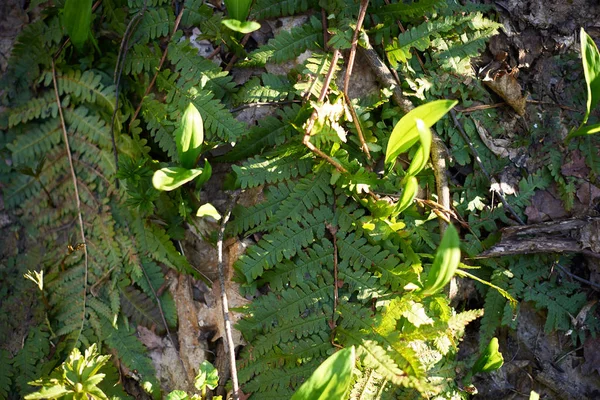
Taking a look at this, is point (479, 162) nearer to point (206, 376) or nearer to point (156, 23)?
point (206, 376)

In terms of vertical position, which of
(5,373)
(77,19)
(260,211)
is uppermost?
→ (77,19)

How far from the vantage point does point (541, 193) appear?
93.3 inches

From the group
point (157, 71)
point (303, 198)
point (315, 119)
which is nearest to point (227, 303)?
point (303, 198)

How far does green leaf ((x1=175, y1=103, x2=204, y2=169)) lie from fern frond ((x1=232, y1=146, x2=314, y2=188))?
0.67ft

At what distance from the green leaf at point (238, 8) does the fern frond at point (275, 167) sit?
57cm

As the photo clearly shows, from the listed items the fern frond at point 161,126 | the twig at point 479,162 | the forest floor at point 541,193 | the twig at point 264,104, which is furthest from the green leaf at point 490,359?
the fern frond at point 161,126

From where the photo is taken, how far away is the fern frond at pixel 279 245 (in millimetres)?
2102

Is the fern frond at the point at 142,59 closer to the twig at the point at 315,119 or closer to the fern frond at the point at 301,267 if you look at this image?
the twig at the point at 315,119

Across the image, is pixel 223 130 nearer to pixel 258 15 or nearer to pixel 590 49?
pixel 258 15

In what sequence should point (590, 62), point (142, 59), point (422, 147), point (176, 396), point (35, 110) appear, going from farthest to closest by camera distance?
point (35, 110), point (142, 59), point (590, 62), point (176, 396), point (422, 147)

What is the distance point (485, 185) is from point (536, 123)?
41 centimetres

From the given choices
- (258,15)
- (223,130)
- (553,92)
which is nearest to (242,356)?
(223,130)

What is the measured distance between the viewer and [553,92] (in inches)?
97.6

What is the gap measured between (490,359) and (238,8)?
1.72m
